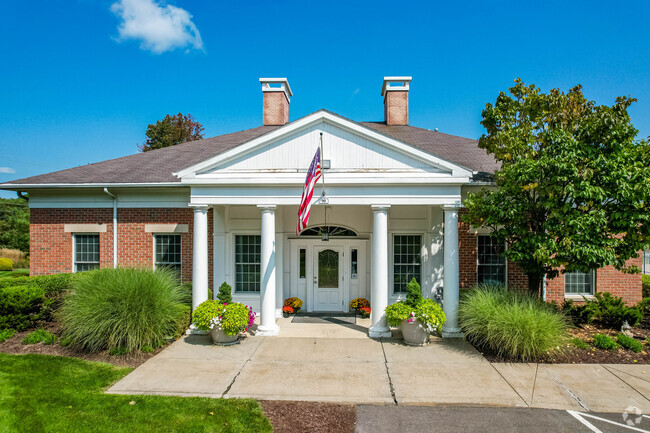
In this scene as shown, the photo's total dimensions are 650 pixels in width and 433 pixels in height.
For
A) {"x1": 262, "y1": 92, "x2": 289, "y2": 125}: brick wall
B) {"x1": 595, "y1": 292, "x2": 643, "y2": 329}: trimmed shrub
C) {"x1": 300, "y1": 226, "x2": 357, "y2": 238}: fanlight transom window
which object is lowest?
{"x1": 595, "y1": 292, "x2": 643, "y2": 329}: trimmed shrub

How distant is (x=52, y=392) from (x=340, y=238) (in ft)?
26.2

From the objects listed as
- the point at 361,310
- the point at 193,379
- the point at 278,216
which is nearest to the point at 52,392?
the point at 193,379

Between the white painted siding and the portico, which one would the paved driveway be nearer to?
the portico

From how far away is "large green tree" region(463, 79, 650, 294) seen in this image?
7.87 meters

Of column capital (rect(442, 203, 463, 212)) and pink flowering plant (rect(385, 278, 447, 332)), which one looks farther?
column capital (rect(442, 203, 463, 212))

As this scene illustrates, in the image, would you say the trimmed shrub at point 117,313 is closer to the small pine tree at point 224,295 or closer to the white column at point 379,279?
the small pine tree at point 224,295

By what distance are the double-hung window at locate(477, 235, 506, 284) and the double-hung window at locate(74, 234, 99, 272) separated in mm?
12177

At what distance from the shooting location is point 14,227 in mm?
34281

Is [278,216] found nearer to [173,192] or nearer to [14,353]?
[173,192]

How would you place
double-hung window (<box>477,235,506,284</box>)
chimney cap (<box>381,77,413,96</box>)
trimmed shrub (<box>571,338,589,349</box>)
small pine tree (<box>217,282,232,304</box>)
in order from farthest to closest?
chimney cap (<box>381,77,413,96</box>) < double-hung window (<box>477,235,506,284</box>) < small pine tree (<box>217,282,232,304</box>) < trimmed shrub (<box>571,338,589,349</box>)

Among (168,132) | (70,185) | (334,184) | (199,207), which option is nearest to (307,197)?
(334,184)

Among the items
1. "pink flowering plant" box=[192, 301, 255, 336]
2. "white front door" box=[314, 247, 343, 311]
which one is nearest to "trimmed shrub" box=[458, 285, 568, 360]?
"white front door" box=[314, 247, 343, 311]

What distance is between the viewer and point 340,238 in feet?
39.3

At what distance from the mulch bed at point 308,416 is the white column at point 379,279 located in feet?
12.0
